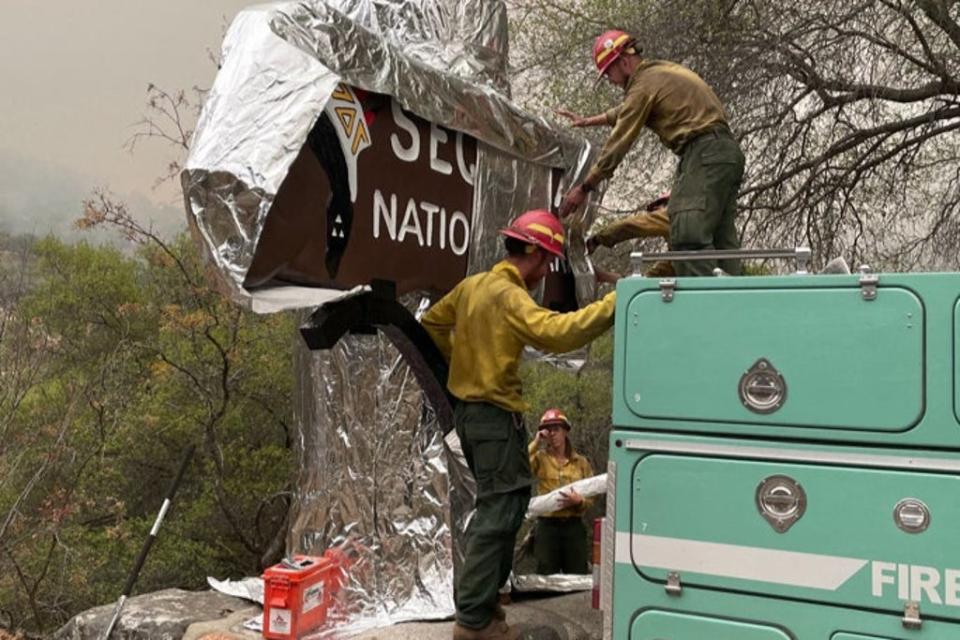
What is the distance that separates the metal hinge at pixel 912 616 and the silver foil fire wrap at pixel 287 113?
223 cm

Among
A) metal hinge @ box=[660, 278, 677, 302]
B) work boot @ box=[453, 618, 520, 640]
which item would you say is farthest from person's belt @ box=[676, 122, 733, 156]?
work boot @ box=[453, 618, 520, 640]

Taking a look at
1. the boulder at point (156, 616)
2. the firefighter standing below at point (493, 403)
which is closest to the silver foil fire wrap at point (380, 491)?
the firefighter standing below at point (493, 403)

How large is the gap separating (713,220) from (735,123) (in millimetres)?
3032

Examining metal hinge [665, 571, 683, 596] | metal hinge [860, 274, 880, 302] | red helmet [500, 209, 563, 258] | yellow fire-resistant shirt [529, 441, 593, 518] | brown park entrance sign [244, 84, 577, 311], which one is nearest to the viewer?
metal hinge [860, 274, 880, 302]

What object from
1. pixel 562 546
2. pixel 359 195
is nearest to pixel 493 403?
pixel 359 195

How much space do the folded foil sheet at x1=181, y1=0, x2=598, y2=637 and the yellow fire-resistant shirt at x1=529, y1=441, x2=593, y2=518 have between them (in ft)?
4.24

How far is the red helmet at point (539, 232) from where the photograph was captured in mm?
4344

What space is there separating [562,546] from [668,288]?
3.89 metres

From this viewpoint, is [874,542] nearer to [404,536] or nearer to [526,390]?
[404,536]

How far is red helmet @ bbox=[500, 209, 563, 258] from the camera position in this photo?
14.3 feet

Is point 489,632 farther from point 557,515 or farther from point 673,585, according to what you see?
point 557,515

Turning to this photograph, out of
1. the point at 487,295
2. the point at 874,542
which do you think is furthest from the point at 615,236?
the point at 874,542

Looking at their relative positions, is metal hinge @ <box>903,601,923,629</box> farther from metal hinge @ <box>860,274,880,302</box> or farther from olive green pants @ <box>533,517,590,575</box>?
olive green pants @ <box>533,517,590,575</box>

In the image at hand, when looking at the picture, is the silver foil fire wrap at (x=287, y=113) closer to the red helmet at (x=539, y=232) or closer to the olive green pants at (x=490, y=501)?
the red helmet at (x=539, y=232)
